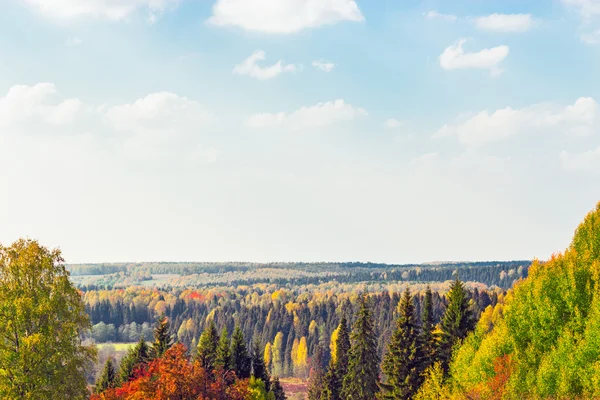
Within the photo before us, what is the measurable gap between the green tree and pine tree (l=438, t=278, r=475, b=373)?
3379 centimetres

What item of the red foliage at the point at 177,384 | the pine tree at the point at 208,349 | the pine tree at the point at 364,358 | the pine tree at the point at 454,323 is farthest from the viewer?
the pine tree at the point at 208,349

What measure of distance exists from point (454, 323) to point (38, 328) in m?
36.9

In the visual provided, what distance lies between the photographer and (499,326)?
150 ft

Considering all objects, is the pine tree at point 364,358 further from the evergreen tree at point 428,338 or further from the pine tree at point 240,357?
the pine tree at point 240,357

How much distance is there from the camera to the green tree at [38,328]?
32156 millimetres

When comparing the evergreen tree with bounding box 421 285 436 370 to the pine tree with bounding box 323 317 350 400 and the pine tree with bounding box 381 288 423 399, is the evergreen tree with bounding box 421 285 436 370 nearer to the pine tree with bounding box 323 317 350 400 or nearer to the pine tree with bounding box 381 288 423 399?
the pine tree with bounding box 381 288 423 399

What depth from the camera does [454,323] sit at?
58.7m

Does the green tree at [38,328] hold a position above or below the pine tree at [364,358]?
above

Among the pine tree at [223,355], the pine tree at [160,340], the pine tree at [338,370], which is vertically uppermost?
the pine tree at [160,340]

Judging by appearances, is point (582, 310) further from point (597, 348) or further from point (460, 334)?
point (460, 334)

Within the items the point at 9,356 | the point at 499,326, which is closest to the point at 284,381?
the point at 499,326

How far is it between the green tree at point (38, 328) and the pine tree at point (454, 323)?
33.8 metres

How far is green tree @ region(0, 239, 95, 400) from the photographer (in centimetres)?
3216

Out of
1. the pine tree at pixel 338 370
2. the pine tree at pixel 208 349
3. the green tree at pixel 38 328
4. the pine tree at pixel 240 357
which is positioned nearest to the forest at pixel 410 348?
the green tree at pixel 38 328
